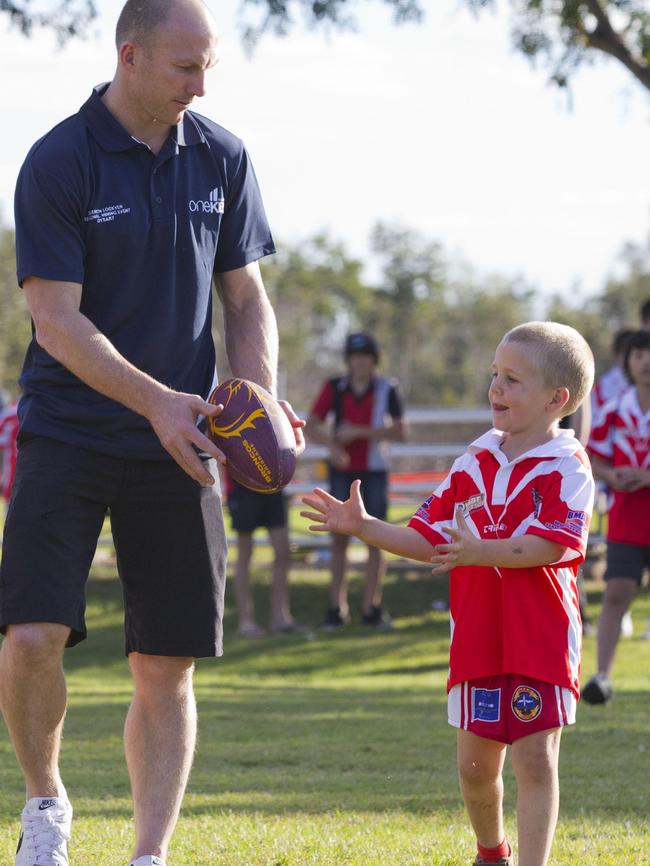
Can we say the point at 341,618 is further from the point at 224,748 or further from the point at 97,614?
the point at 224,748

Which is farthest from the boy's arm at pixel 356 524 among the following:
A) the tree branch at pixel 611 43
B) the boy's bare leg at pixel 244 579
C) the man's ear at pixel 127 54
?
the tree branch at pixel 611 43

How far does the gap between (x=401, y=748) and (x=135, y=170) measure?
381cm

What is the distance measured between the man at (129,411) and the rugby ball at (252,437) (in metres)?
0.10

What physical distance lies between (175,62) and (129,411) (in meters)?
1.05

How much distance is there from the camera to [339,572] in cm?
1291

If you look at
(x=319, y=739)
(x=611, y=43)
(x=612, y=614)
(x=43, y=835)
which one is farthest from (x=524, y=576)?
(x=611, y=43)

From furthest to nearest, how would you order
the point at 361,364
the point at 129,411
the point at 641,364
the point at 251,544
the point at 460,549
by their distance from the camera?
1. the point at 361,364
2. the point at 251,544
3. the point at 641,364
4. the point at 129,411
5. the point at 460,549

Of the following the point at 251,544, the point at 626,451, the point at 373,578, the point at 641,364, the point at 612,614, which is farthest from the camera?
the point at 373,578

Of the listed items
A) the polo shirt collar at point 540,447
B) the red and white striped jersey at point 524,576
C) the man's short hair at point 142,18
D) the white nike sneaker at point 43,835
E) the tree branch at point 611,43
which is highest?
the tree branch at point 611,43

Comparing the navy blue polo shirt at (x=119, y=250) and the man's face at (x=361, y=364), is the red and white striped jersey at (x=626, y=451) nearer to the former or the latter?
the man's face at (x=361, y=364)

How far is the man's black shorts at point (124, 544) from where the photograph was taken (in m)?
4.18

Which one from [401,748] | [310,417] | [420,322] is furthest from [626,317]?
[401,748]

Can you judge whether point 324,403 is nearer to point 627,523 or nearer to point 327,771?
point 627,523

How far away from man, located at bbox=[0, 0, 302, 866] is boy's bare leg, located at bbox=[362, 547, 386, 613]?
320 inches
